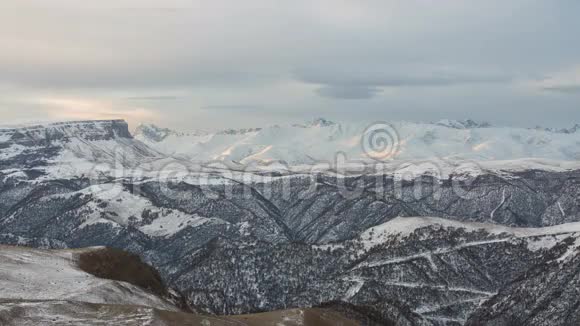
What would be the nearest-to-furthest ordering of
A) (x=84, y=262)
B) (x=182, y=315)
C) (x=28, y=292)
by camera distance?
(x=182, y=315), (x=28, y=292), (x=84, y=262)

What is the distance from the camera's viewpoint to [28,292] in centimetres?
10900

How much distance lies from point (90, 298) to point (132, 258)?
6812 centimetres

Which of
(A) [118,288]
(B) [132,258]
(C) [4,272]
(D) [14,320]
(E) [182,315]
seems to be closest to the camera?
(D) [14,320]

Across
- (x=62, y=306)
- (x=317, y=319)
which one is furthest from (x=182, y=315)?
(x=317, y=319)

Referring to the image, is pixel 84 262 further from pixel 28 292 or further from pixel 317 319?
pixel 317 319

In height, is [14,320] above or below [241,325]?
above

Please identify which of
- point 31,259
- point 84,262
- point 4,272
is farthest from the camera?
point 84,262

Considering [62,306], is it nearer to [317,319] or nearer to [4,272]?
[4,272]

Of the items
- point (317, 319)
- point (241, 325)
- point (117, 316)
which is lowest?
point (317, 319)

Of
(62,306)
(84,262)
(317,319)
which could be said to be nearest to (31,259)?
(84,262)

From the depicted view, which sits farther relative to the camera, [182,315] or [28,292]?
[28,292]

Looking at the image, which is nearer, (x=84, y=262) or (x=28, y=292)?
(x=28, y=292)

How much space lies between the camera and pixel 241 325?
10919 centimetres

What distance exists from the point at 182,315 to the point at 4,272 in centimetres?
4944
